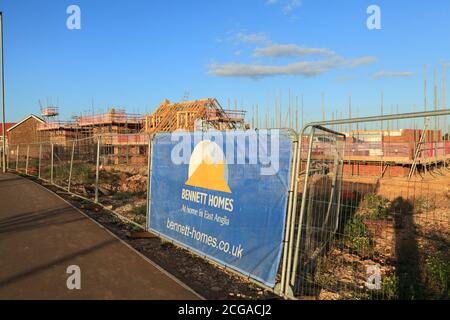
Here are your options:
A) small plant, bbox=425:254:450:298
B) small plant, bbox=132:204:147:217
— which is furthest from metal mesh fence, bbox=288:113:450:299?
small plant, bbox=132:204:147:217

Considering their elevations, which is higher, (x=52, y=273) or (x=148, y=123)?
(x=148, y=123)

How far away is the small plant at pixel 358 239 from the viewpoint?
7.21m

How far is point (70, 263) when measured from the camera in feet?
19.3

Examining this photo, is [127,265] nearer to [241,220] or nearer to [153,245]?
[153,245]

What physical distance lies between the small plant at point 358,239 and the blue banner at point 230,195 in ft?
9.22

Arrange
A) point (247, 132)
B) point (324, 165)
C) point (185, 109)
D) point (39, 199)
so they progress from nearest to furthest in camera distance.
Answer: point (247, 132) → point (324, 165) → point (39, 199) → point (185, 109)

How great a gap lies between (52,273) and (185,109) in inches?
1268

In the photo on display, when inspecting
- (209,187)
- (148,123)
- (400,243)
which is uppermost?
(148,123)

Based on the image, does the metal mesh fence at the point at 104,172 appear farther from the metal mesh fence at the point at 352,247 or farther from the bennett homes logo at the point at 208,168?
the metal mesh fence at the point at 352,247

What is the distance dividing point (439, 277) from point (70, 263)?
18.9 feet

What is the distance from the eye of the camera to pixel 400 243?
8008 millimetres

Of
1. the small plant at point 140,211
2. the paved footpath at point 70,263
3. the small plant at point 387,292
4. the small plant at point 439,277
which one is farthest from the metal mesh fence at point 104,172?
the small plant at point 439,277

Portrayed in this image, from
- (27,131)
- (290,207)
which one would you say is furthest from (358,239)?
(27,131)
